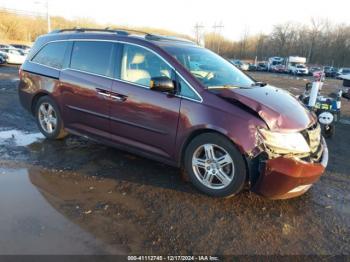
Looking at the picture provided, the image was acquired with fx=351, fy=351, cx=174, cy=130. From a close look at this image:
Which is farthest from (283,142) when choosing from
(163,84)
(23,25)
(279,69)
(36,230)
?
(23,25)

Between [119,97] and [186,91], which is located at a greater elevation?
[186,91]

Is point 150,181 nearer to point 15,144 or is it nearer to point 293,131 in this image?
point 293,131

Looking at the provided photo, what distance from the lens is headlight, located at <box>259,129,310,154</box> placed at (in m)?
3.72

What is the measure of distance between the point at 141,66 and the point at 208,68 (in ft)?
2.99

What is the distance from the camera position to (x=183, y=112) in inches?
164

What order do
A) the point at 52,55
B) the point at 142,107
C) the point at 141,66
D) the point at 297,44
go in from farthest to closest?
1. the point at 297,44
2. the point at 52,55
3. the point at 141,66
4. the point at 142,107

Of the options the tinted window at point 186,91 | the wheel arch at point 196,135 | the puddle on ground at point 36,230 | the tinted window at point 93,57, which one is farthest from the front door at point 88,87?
the puddle on ground at point 36,230

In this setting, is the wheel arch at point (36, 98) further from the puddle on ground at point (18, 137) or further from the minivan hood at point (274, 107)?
the minivan hood at point (274, 107)

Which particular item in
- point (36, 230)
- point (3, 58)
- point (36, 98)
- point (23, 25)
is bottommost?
point (36, 230)

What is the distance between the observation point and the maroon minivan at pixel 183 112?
3775 mm

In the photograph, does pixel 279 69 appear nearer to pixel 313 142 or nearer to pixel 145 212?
pixel 313 142

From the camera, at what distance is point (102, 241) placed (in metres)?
3.15

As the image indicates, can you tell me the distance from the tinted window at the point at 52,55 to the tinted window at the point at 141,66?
1.40m

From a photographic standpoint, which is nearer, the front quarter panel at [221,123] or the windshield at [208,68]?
the front quarter panel at [221,123]
